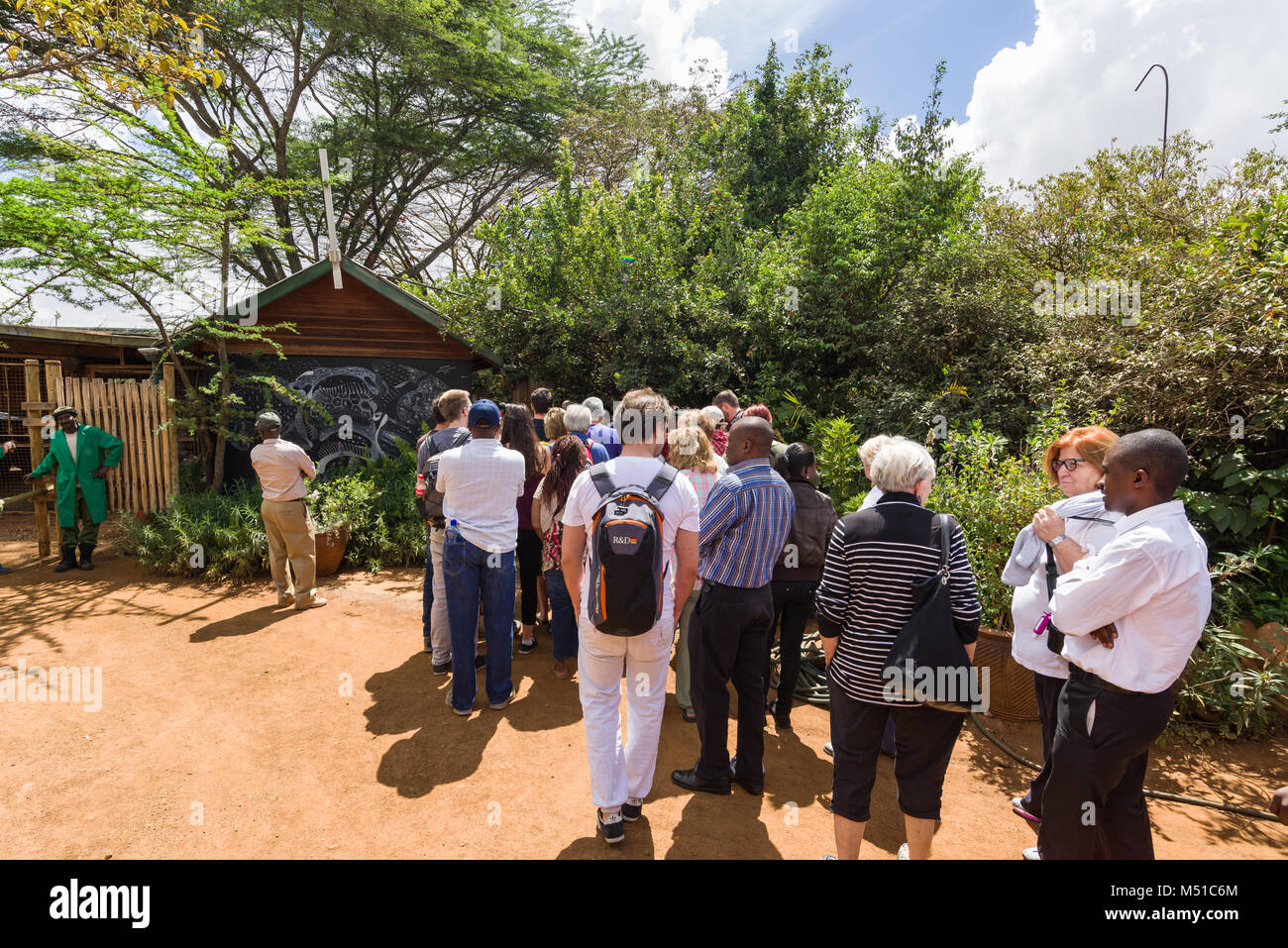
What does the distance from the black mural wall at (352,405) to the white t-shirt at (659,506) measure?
773 centimetres

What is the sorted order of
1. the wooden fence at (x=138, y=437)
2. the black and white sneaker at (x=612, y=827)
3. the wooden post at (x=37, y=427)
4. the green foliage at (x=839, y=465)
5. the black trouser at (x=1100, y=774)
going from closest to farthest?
the black trouser at (x=1100, y=774) → the black and white sneaker at (x=612, y=827) → the green foliage at (x=839, y=465) → the wooden post at (x=37, y=427) → the wooden fence at (x=138, y=437)

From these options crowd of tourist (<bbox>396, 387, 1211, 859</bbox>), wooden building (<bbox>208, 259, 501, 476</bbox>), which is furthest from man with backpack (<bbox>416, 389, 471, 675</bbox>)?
wooden building (<bbox>208, 259, 501, 476</bbox>)

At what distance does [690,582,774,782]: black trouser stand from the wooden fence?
9.20m

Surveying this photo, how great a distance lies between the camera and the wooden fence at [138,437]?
885 cm

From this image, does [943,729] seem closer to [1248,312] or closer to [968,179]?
[1248,312]

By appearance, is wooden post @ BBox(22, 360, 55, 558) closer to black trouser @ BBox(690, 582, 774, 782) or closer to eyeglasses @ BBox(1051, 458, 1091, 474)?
black trouser @ BBox(690, 582, 774, 782)

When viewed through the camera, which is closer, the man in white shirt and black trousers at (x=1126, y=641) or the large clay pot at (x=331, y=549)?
the man in white shirt and black trousers at (x=1126, y=641)

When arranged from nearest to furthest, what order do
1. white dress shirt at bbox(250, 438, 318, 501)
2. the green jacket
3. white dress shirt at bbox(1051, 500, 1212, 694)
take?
white dress shirt at bbox(1051, 500, 1212, 694), white dress shirt at bbox(250, 438, 318, 501), the green jacket

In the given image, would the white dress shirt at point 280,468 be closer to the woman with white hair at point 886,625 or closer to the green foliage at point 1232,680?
the woman with white hair at point 886,625

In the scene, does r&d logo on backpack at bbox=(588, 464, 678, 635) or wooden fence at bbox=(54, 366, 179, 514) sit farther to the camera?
wooden fence at bbox=(54, 366, 179, 514)

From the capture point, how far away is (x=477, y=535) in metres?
4.32

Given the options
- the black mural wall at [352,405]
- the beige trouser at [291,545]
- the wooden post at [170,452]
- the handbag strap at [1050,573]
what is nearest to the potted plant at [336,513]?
the beige trouser at [291,545]

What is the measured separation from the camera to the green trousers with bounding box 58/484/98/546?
26.2 feet
